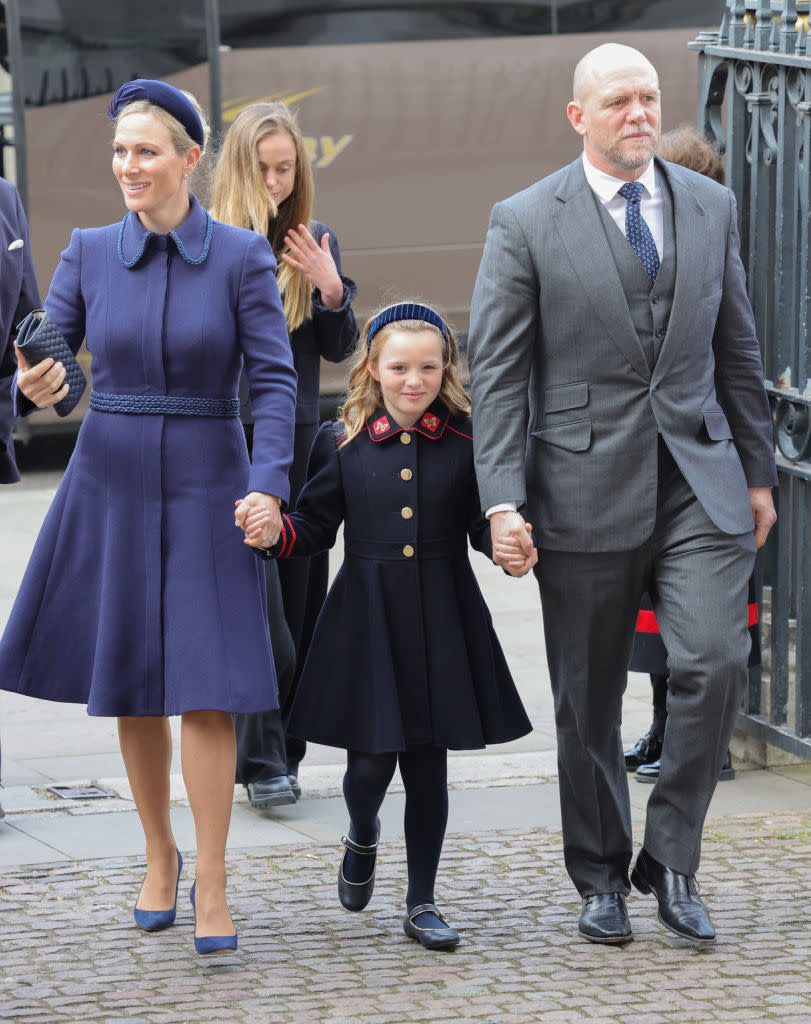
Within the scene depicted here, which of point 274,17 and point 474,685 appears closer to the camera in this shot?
point 474,685

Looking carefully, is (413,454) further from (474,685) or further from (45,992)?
(45,992)

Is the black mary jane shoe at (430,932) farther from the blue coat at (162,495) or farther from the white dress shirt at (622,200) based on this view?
the white dress shirt at (622,200)

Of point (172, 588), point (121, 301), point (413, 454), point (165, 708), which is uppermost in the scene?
point (121, 301)

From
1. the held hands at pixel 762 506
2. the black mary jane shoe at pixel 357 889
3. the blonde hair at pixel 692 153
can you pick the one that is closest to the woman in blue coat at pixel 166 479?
the black mary jane shoe at pixel 357 889

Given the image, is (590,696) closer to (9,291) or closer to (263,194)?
(263,194)

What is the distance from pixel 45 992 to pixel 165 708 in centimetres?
67

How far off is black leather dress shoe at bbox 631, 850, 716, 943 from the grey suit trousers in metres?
0.03

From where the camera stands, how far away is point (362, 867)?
460cm

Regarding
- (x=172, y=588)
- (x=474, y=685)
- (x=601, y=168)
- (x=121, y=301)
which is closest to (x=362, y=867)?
(x=474, y=685)

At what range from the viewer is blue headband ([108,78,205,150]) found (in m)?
4.36

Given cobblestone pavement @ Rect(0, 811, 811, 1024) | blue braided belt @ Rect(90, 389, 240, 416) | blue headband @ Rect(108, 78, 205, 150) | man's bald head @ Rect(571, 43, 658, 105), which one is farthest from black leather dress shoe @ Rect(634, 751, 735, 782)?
blue headband @ Rect(108, 78, 205, 150)

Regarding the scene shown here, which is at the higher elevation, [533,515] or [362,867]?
[533,515]

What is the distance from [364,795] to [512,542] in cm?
74

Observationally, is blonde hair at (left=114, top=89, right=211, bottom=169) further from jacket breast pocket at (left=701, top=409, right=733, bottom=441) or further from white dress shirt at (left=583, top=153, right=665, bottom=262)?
jacket breast pocket at (left=701, top=409, right=733, bottom=441)
